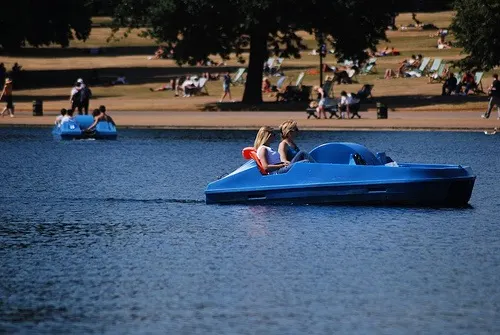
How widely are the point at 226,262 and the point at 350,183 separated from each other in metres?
6.39

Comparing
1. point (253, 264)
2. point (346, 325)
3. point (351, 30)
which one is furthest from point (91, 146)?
point (346, 325)

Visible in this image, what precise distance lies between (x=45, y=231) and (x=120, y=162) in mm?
14825

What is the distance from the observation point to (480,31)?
198 ft

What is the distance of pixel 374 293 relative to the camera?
16.7 metres

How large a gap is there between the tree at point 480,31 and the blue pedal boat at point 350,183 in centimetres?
3491

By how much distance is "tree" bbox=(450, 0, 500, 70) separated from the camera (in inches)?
2371

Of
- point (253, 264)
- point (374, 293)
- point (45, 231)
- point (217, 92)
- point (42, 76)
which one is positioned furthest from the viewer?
point (42, 76)

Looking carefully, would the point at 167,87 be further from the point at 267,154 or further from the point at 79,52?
the point at 267,154

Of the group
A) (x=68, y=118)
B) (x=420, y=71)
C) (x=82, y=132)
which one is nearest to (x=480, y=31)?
(x=420, y=71)

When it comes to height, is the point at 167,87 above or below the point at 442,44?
below

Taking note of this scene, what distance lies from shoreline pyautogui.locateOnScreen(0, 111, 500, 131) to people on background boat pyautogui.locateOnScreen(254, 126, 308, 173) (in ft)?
76.9

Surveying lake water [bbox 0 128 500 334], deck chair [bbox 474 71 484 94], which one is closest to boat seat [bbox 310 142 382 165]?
lake water [bbox 0 128 500 334]

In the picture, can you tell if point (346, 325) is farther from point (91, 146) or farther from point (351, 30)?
point (351, 30)

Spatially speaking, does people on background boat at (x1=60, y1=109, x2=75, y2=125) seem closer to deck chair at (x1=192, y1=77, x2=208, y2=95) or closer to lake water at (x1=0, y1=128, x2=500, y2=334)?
lake water at (x1=0, y1=128, x2=500, y2=334)
